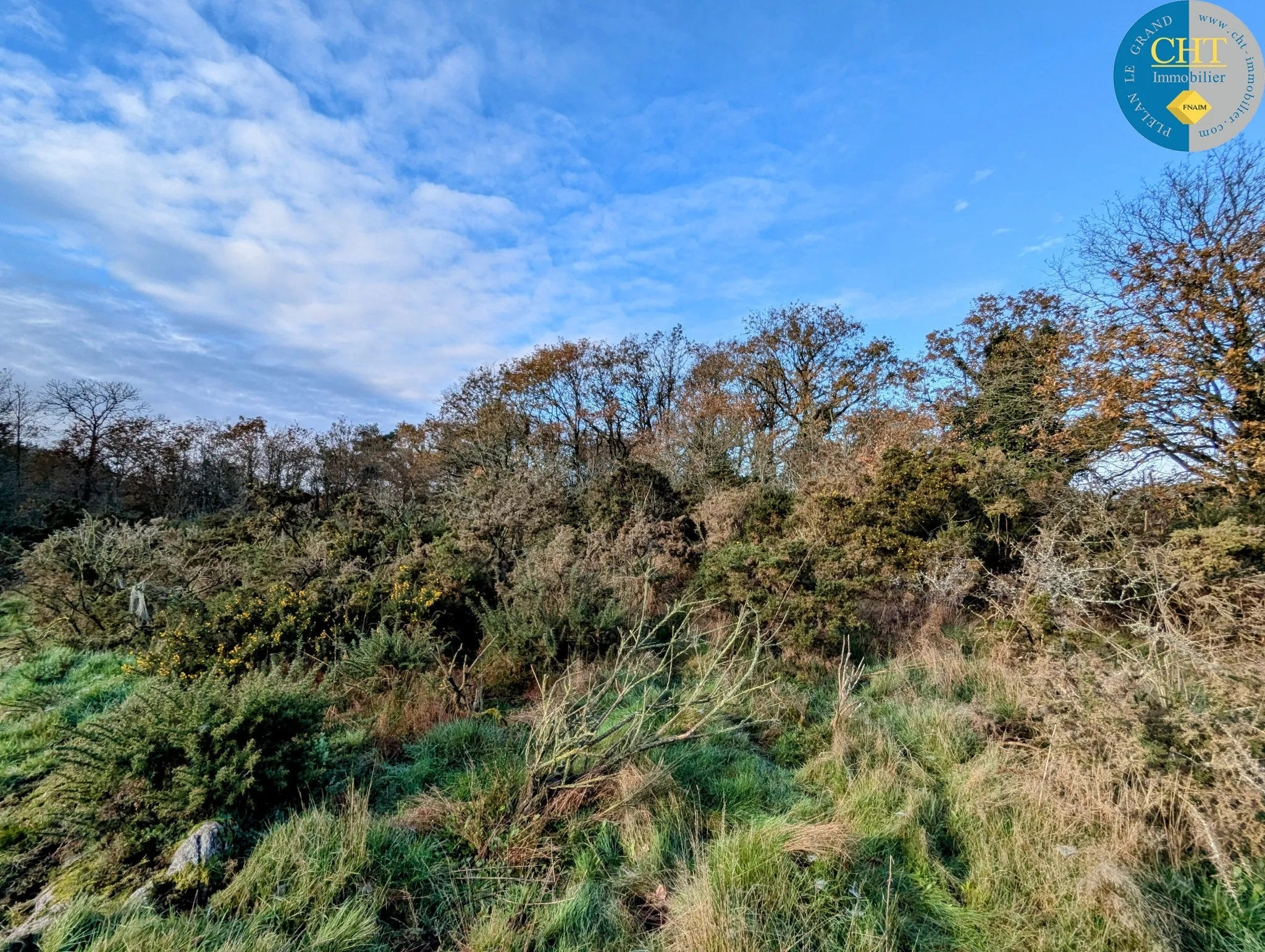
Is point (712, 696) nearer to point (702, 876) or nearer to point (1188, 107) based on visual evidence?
point (702, 876)

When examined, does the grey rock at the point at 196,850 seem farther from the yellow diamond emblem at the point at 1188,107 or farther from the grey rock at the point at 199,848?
the yellow diamond emblem at the point at 1188,107

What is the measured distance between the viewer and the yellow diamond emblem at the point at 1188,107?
6570 millimetres

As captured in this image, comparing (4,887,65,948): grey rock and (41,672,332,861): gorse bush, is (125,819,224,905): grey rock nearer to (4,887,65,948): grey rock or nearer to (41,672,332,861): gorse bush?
(41,672,332,861): gorse bush

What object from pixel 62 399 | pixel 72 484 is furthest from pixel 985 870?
pixel 62 399

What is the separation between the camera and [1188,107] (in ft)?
21.8

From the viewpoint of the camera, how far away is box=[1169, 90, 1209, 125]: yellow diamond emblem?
259 inches

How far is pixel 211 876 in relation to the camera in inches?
102

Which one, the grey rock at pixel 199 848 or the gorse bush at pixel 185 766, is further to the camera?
the gorse bush at pixel 185 766

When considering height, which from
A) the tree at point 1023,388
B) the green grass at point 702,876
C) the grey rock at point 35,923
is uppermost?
the tree at point 1023,388

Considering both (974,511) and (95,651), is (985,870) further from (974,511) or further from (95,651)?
(95,651)

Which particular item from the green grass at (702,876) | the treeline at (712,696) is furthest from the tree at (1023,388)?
the green grass at (702,876)

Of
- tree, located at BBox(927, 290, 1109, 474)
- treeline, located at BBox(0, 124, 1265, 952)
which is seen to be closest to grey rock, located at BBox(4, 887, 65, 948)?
treeline, located at BBox(0, 124, 1265, 952)

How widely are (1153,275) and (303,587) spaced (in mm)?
11946

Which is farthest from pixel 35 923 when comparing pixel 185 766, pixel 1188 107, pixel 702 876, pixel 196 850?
pixel 1188 107
